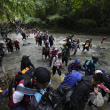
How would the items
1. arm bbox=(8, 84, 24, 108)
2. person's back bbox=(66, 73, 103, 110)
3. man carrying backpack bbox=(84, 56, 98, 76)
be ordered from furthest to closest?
man carrying backpack bbox=(84, 56, 98, 76), person's back bbox=(66, 73, 103, 110), arm bbox=(8, 84, 24, 108)

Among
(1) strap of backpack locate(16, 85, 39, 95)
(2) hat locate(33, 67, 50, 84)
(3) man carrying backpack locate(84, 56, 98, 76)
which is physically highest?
(2) hat locate(33, 67, 50, 84)

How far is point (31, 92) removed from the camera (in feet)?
4.58

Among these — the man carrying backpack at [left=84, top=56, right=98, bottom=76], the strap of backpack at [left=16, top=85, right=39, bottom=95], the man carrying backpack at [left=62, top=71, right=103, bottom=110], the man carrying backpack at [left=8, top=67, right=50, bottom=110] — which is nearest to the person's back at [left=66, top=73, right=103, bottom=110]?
the man carrying backpack at [left=62, top=71, right=103, bottom=110]

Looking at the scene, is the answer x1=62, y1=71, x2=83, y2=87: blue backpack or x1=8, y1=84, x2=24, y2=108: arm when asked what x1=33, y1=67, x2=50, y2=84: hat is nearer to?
x1=8, y1=84, x2=24, y2=108: arm

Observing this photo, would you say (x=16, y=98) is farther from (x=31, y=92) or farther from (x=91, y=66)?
(x=91, y=66)

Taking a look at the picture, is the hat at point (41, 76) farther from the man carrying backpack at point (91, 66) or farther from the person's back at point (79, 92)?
the man carrying backpack at point (91, 66)

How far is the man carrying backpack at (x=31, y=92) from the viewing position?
1371mm

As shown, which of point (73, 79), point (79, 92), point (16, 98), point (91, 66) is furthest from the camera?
point (91, 66)

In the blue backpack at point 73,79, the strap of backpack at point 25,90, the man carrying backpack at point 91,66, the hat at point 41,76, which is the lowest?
the man carrying backpack at point 91,66

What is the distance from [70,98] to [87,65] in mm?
2462

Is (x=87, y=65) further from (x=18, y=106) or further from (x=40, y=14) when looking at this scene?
(x=40, y=14)

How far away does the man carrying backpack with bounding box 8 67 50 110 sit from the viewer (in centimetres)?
137

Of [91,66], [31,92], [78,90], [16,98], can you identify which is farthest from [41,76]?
[91,66]

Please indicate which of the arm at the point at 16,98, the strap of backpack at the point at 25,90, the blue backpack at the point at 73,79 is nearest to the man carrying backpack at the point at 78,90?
the blue backpack at the point at 73,79
